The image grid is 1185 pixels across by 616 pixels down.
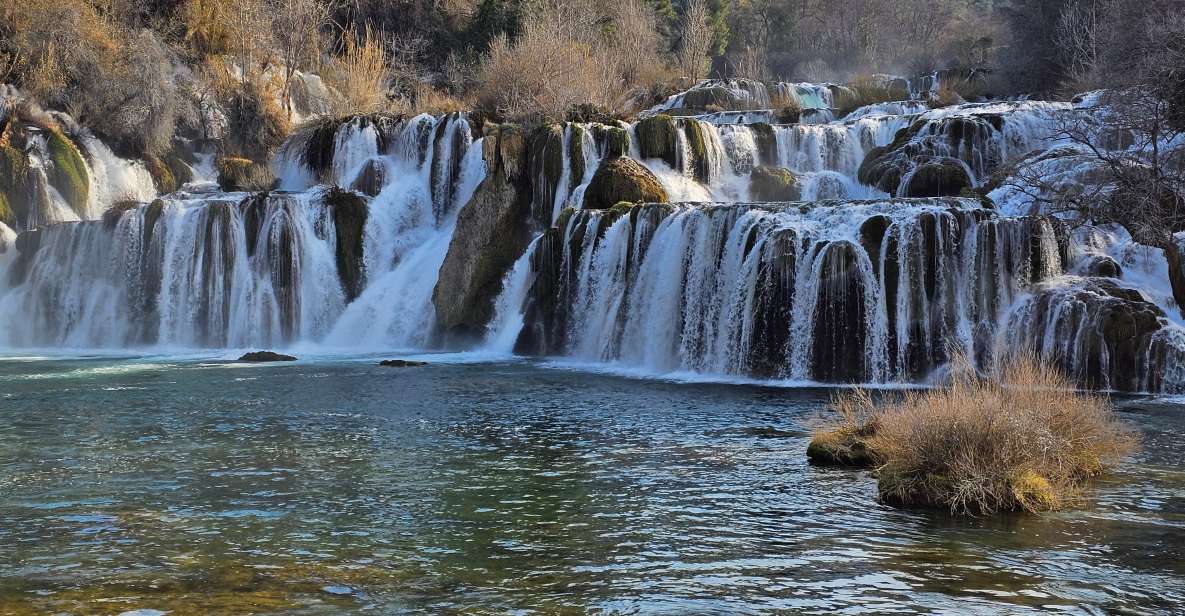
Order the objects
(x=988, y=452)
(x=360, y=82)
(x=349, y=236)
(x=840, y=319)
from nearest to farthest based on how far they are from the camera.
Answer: (x=988, y=452) < (x=840, y=319) < (x=349, y=236) < (x=360, y=82)

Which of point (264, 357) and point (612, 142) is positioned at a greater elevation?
point (612, 142)

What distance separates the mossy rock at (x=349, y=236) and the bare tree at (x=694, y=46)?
20.8m

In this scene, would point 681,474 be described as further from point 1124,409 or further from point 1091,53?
point 1091,53

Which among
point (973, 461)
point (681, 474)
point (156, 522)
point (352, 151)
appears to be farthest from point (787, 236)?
point (352, 151)

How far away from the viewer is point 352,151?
3556cm

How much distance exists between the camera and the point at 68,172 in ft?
116

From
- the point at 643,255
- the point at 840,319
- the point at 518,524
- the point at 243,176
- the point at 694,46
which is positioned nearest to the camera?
the point at 518,524

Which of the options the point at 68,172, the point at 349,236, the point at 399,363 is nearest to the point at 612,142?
the point at 349,236

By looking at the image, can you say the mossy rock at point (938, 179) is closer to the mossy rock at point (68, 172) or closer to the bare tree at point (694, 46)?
the bare tree at point (694, 46)

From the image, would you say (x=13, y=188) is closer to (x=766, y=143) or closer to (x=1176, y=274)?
(x=766, y=143)

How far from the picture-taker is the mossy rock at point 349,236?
31.4m

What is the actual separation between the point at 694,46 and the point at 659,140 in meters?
22.8

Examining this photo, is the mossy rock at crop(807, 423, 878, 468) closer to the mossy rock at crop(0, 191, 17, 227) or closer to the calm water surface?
the calm water surface

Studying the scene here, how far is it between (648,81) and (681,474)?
3665cm
